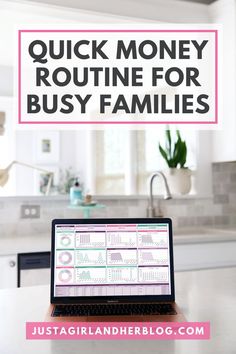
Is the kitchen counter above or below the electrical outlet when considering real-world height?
below

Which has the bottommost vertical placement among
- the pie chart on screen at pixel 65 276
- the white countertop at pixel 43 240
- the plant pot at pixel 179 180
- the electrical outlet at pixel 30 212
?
the white countertop at pixel 43 240

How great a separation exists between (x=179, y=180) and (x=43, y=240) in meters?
1.23

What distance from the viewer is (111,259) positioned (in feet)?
3.96

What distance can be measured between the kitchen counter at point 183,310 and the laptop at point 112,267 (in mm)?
84

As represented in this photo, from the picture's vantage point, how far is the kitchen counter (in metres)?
0.90

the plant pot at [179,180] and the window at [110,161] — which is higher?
the window at [110,161]

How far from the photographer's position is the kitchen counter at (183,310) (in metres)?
0.90

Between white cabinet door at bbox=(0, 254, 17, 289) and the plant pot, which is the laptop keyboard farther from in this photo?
the plant pot

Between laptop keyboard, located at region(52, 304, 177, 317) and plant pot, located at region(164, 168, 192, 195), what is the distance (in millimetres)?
2214

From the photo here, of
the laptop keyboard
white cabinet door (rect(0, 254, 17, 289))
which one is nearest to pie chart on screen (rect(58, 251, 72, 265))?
the laptop keyboard

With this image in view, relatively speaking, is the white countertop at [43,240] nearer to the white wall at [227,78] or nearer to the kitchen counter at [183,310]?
the white wall at [227,78]

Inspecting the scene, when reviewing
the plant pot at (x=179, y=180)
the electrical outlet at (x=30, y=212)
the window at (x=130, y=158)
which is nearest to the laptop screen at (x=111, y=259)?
the electrical outlet at (x=30, y=212)

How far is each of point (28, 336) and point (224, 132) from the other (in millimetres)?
2679

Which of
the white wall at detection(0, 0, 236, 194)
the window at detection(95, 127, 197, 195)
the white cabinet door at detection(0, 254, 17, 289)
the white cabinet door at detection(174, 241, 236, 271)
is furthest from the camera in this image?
the window at detection(95, 127, 197, 195)
